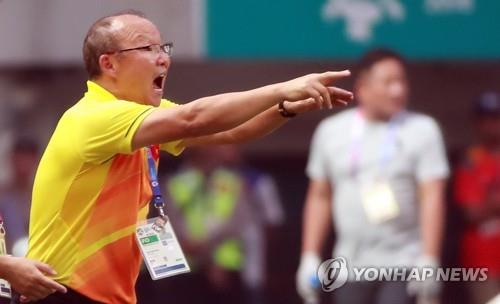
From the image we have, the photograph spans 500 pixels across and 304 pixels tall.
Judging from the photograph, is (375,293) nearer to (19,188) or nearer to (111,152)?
(19,188)

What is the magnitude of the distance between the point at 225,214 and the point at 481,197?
1.83 metres

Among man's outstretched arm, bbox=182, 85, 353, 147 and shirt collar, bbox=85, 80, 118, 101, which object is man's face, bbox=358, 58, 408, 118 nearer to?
man's outstretched arm, bbox=182, 85, 353, 147

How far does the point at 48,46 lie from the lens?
10.6 metres

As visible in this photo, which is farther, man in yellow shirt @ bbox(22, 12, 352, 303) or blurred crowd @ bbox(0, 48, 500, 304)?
blurred crowd @ bbox(0, 48, 500, 304)

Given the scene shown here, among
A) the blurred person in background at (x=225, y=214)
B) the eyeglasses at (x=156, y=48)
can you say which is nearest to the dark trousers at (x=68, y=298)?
the eyeglasses at (x=156, y=48)

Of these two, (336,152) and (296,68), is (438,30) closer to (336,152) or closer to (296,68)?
(296,68)

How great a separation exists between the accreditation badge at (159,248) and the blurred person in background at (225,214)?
15.6 ft

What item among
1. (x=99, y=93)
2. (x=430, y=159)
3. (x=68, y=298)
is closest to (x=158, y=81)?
(x=99, y=93)

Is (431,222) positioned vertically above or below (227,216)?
above

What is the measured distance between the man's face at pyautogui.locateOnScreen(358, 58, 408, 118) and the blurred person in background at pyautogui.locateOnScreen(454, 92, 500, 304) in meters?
1.31

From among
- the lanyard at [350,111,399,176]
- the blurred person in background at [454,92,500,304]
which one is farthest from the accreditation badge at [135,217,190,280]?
the blurred person in background at [454,92,500,304]

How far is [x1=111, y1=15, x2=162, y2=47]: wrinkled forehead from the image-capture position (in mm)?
5781

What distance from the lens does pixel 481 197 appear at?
32.4ft

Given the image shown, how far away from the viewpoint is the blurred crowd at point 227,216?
34.0 ft
